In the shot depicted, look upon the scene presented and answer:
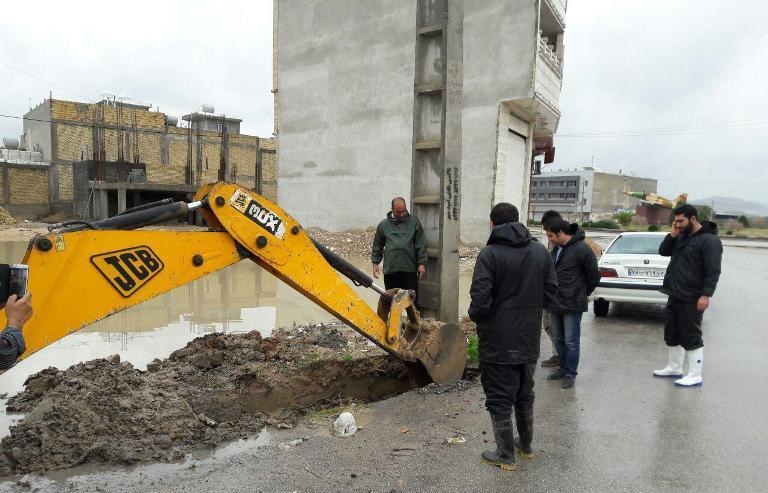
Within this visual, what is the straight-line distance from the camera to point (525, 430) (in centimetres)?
385

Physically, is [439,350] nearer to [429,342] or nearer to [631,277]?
[429,342]

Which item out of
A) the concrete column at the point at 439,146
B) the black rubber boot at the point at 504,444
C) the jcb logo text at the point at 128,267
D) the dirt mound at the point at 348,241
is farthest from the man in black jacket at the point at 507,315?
the dirt mound at the point at 348,241

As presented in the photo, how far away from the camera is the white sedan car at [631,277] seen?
8.61m

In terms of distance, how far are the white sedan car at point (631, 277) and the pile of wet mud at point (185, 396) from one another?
15.4 feet

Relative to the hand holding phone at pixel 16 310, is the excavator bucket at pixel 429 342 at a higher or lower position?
lower

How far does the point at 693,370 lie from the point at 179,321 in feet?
24.0

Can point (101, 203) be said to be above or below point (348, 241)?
above

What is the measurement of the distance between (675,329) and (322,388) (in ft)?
12.6

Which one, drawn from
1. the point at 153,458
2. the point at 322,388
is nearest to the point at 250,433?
the point at 153,458

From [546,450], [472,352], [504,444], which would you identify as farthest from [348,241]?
[504,444]

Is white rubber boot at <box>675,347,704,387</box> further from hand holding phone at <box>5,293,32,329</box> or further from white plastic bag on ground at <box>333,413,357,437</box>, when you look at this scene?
hand holding phone at <box>5,293,32,329</box>

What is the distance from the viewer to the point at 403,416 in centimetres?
457

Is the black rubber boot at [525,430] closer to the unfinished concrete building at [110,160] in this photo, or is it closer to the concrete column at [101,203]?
the unfinished concrete building at [110,160]

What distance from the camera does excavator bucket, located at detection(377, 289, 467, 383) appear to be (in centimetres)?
495
